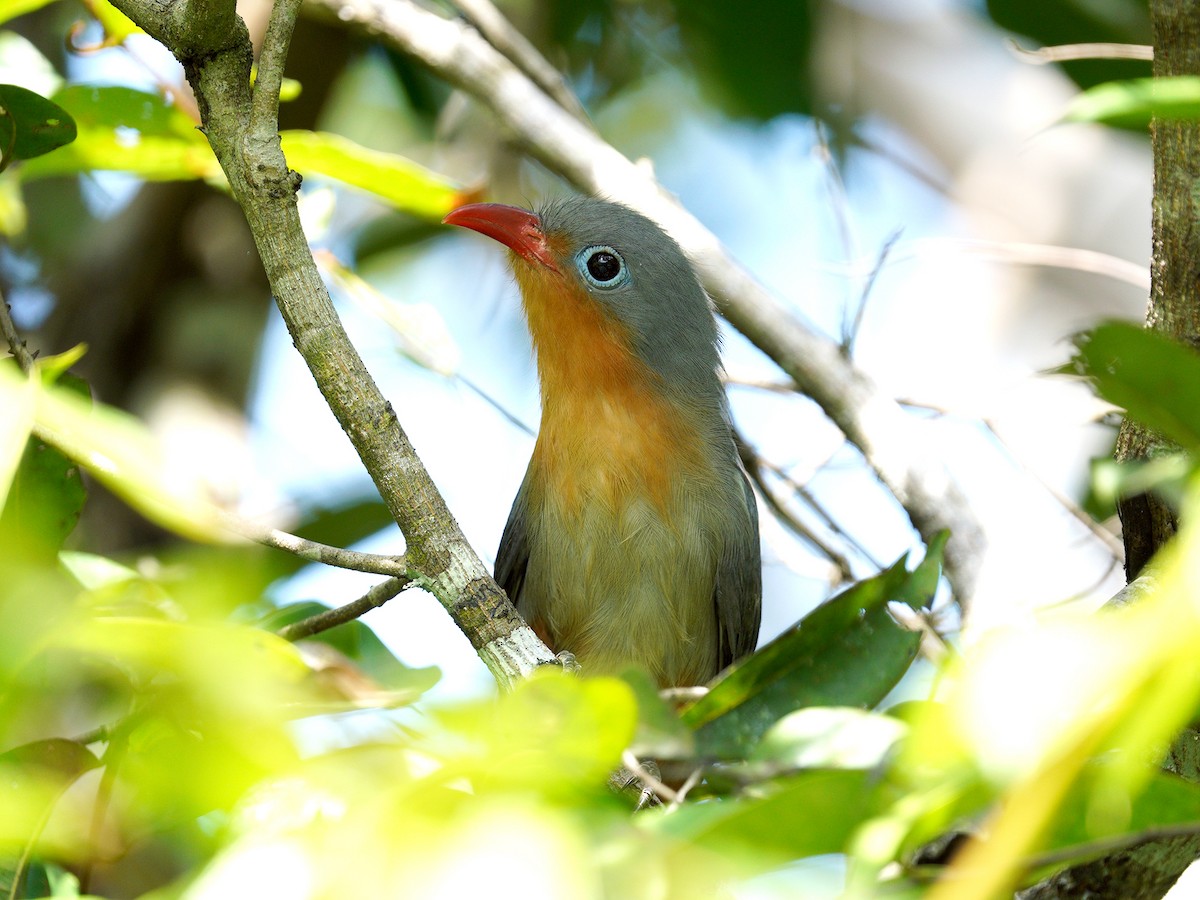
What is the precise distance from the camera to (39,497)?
2.57 meters

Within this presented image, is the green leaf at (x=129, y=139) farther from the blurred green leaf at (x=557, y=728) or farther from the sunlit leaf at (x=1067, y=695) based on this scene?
the sunlit leaf at (x=1067, y=695)

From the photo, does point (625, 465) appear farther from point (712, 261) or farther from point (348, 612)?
point (348, 612)

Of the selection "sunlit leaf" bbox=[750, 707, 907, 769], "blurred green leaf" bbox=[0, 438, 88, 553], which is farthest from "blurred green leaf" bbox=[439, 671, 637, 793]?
"blurred green leaf" bbox=[0, 438, 88, 553]

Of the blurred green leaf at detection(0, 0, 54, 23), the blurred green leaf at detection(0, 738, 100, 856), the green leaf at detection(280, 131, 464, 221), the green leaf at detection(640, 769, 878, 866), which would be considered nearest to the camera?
the green leaf at detection(640, 769, 878, 866)

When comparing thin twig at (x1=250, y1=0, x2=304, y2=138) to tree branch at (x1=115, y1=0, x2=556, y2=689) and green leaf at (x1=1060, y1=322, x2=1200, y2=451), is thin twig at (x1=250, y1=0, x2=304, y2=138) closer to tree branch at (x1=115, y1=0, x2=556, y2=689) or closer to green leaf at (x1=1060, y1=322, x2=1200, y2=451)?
tree branch at (x1=115, y1=0, x2=556, y2=689)

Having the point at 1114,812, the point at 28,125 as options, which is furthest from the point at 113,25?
the point at 1114,812

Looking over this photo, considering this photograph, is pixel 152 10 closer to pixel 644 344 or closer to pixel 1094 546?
pixel 644 344

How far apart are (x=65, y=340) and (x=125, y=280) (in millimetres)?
335

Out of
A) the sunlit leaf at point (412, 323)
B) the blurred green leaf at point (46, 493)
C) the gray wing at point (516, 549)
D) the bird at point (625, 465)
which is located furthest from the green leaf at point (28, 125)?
the gray wing at point (516, 549)

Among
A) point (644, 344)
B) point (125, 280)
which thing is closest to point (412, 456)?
point (644, 344)

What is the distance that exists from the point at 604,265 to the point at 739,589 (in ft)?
4.13

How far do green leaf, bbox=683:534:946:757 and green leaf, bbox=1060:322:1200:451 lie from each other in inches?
15.1

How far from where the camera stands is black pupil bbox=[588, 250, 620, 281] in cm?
442

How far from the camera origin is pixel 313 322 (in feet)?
7.51
